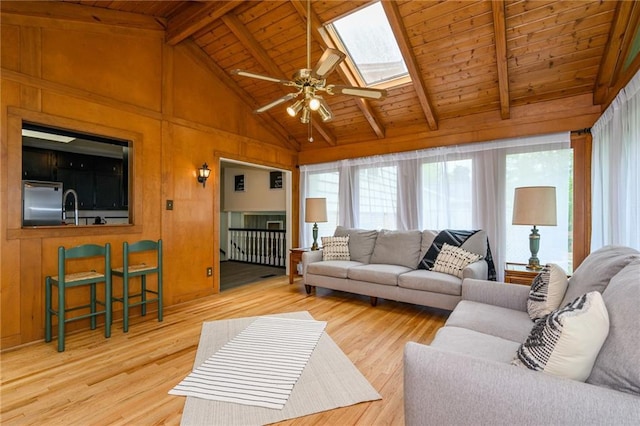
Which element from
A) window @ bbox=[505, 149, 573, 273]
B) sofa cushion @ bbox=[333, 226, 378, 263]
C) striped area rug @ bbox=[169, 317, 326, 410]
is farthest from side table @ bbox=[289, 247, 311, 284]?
window @ bbox=[505, 149, 573, 273]

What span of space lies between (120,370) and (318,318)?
189 cm

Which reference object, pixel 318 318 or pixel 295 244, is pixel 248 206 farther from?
pixel 318 318

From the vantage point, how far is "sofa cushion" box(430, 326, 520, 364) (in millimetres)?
1526

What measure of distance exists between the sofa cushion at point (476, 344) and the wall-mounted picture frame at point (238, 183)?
5.98 m

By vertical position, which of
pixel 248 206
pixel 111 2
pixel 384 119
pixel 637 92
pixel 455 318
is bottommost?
pixel 455 318

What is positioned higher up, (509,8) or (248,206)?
(509,8)

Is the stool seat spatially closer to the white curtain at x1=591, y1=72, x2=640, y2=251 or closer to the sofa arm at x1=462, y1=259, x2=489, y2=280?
the sofa arm at x1=462, y1=259, x2=489, y2=280

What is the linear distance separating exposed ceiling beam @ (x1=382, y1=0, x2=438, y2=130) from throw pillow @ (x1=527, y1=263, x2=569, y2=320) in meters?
2.63

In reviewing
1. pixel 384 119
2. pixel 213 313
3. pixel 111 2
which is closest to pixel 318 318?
pixel 213 313

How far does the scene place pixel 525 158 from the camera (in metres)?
3.86

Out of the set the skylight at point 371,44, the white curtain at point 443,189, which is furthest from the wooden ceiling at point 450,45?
the white curtain at point 443,189

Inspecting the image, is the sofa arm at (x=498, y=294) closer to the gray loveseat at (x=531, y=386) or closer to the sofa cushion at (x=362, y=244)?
the gray loveseat at (x=531, y=386)

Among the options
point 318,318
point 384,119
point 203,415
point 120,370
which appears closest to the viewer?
point 203,415

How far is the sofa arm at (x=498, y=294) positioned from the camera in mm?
2270
